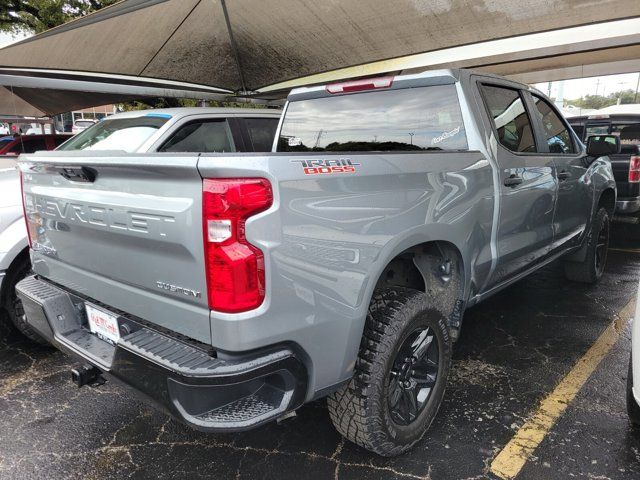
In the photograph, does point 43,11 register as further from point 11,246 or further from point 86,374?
point 86,374

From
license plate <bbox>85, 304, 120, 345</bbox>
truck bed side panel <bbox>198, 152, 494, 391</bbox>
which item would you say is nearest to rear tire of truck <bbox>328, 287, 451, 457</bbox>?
truck bed side panel <bbox>198, 152, 494, 391</bbox>

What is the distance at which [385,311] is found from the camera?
2.20 meters

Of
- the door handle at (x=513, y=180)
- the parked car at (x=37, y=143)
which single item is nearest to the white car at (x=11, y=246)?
the door handle at (x=513, y=180)

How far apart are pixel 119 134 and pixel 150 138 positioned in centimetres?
54

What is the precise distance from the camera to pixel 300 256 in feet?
5.65

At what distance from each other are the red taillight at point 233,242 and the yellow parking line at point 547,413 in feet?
5.09

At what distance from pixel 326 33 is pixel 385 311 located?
23.7 ft

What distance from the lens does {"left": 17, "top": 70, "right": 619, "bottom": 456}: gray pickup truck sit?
165 cm

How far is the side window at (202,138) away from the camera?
427 centimetres

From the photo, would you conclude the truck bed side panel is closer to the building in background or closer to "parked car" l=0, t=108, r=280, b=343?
"parked car" l=0, t=108, r=280, b=343

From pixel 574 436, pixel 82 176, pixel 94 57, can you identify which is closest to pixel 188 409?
pixel 82 176

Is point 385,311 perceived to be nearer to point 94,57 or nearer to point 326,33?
point 326,33

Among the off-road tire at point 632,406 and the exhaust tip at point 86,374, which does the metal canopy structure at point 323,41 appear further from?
the exhaust tip at point 86,374

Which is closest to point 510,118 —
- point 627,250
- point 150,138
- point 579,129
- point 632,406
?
point 632,406
